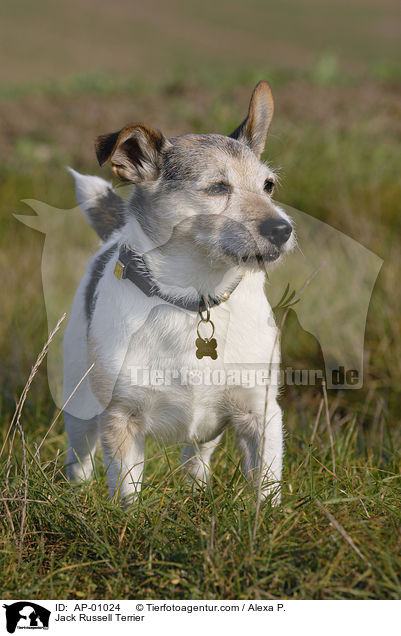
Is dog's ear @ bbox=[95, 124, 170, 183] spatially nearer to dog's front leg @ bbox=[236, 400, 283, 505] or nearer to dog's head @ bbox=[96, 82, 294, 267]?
dog's head @ bbox=[96, 82, 294, 267]

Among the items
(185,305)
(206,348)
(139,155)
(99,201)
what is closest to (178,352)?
(206,348)

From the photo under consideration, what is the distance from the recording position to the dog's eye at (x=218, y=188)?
316 centimetres

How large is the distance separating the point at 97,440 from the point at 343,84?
1184 cm

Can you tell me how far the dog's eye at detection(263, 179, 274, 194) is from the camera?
333 centimetres

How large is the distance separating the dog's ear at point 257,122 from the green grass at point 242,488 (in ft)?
0.82

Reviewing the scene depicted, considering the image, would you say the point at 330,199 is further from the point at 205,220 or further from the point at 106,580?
the point at 106,580

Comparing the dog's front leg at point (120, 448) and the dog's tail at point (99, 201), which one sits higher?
the dog's tail at point (99, 201)

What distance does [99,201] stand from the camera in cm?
383

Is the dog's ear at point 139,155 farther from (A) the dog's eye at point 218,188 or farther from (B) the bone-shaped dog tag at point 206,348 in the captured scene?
(B) the bone-shaped dog tag at point 206,348

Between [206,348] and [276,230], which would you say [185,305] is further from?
[276,230]

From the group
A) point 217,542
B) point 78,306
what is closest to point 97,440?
point 78,306

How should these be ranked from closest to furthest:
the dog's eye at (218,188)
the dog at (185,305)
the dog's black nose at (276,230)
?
the dog's black nose at (276,230) < the dog at (185,305) < the dog's eye at (218,188)

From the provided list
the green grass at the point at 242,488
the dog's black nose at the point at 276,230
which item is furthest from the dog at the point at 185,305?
the green grass at the point at 242,488
